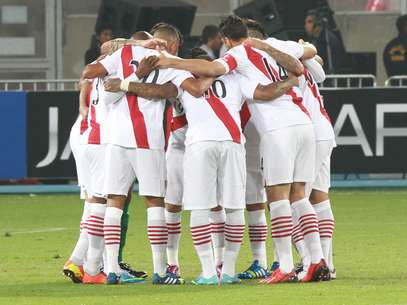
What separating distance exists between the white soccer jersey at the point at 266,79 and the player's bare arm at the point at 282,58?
0.15ft

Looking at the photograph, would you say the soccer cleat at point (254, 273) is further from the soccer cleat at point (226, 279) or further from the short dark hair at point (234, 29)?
the short dark hair at point (234, 29)

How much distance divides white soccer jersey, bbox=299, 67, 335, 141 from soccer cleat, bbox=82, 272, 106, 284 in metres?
2.11

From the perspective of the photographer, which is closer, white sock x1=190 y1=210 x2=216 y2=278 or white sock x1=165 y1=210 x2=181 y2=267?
white sock x1=190 y1=210 x2=216 y2=278

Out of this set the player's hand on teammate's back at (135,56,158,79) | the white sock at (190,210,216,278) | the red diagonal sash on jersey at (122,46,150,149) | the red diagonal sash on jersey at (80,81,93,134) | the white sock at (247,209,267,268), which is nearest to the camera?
the white sock at (190,210,216,278)

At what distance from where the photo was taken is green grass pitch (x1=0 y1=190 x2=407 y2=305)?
12320mm

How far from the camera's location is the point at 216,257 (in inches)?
559

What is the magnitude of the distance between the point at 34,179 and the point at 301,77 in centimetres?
1097

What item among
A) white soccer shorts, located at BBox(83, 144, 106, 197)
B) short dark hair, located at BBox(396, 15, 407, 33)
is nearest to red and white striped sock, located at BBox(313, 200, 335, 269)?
white soccer shorts, located at BBox(83, 144, 106, 197)

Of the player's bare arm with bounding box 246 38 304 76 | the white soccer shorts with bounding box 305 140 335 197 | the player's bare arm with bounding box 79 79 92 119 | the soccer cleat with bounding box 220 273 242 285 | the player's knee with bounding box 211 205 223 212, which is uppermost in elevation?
the player's bare arm with bounding box 246 38 304 76

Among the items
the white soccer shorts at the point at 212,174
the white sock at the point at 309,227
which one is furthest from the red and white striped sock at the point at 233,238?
the white sock at the point at 309,227

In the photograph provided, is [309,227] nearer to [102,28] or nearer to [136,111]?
[136,111]

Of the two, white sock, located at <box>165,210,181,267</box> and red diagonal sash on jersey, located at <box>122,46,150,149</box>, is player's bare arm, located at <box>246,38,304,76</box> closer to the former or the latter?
red diagonal sash on jersey, located at <box>122,46,150,149</box>

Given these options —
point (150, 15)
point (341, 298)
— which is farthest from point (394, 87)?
point (341, 298)

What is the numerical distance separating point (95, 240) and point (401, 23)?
1214cm
